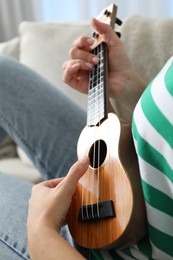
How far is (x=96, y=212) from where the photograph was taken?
55 cm

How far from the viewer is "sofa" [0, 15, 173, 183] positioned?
1021 mm

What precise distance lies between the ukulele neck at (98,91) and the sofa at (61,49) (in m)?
0.11

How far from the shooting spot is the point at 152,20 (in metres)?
1.07

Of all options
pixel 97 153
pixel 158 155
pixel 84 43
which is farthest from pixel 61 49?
pixel 158 155

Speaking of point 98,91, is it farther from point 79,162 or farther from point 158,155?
point 158,155

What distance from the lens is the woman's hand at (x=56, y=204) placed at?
0.55m

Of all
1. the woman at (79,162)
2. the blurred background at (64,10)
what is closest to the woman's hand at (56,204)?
the woman at (79,162)

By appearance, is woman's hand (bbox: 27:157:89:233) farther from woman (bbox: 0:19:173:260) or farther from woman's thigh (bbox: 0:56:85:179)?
woman's thigh (bbox: 0:56:85:179)

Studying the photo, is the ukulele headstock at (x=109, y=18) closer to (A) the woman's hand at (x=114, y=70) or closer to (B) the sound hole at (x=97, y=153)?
(A) the woman's hand at (x=114, y=70)

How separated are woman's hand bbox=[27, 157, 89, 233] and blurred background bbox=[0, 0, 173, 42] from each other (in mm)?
1079

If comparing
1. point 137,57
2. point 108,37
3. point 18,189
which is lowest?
point 18,189

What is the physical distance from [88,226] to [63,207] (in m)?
0.05

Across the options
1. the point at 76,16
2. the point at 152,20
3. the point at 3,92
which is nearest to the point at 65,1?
the point at 76,16

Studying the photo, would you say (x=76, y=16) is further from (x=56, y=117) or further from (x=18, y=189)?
(x=18, y=189)
